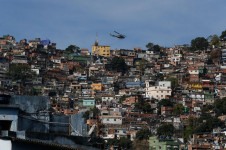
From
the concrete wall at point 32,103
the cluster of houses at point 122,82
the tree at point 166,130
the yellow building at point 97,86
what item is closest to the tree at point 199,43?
the cluster of houses at point 122,82

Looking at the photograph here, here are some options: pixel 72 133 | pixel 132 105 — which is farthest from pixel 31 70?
pixel 72 133

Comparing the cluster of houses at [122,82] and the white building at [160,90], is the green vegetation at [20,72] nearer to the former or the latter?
the cluster of houses at [122,82]

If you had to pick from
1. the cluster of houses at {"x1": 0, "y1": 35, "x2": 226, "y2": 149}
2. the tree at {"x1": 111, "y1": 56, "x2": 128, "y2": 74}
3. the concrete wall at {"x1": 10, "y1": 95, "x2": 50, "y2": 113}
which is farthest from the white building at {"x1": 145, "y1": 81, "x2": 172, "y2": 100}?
the concrete wall at {"x1": 10, "y1": 95, "x2": 50, "y2": 113}

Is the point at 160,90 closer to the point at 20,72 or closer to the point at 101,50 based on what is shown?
the point at 20,72

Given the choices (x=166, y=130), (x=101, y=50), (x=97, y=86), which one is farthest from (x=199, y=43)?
(x=166, y=130)

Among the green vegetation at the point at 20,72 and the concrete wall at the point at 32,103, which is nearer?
the concrete wall at the point at 32,103

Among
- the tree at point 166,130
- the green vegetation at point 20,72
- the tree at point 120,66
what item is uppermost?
the tree at point 120,66
